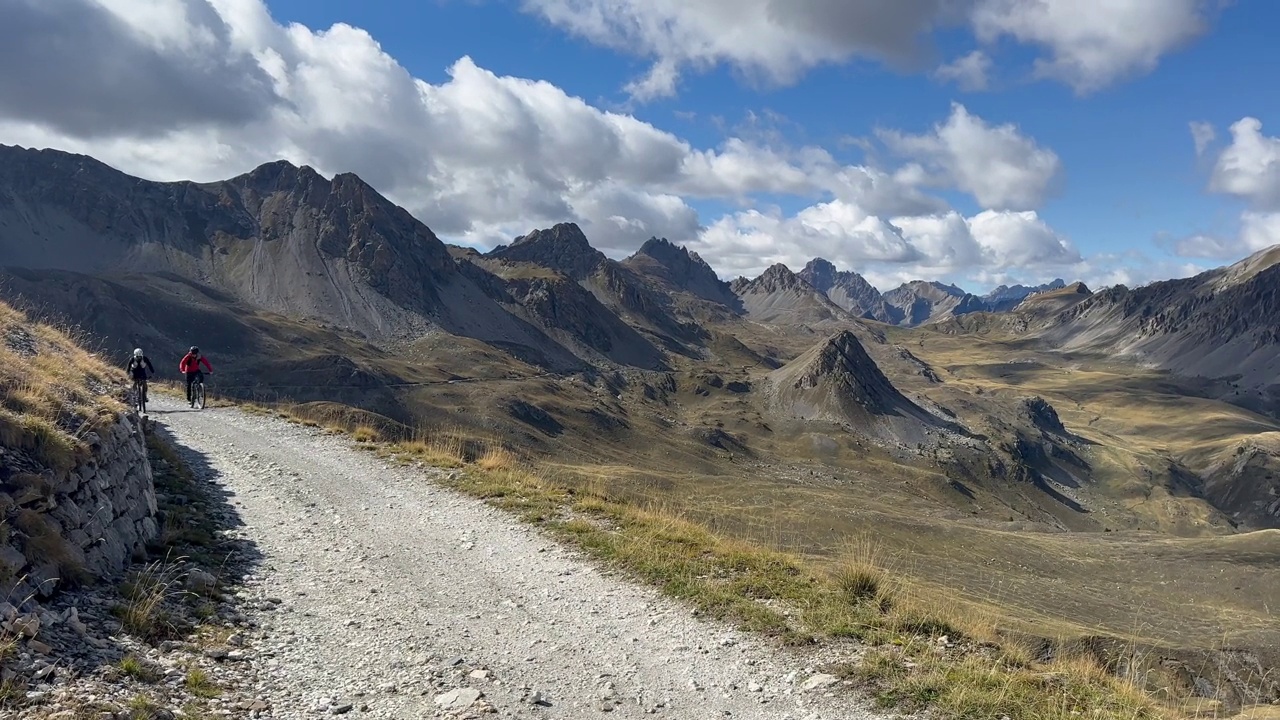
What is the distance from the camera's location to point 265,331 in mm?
159250

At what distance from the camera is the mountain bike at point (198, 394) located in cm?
3079

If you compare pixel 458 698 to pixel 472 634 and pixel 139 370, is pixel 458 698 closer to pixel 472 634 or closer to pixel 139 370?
pixel 472 634

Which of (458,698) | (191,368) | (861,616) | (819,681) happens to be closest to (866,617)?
(861,616)

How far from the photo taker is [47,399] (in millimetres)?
11344

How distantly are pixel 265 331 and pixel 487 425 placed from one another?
7148 cm

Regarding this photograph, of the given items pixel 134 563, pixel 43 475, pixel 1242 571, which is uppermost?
pixel 43 475

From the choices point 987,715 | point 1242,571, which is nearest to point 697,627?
point 987,715

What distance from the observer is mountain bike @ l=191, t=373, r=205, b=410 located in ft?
101

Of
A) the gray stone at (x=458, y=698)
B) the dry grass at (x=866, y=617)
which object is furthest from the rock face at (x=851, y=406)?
the gray stone at (x=458, y=698)

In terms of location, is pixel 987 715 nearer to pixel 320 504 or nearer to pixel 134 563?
pixel 134 563

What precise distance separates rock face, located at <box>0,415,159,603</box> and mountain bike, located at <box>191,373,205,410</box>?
2048cm

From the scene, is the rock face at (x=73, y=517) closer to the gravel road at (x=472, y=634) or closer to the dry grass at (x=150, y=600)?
the dry grass at (x=150, y=600)

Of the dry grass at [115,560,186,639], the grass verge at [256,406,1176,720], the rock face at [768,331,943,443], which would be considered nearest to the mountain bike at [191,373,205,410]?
the grass verge at [256,406,1176,720]

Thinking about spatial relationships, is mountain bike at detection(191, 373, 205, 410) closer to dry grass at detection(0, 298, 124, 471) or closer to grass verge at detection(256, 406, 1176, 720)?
dry grass at detection(0, 298, 124, 471)
